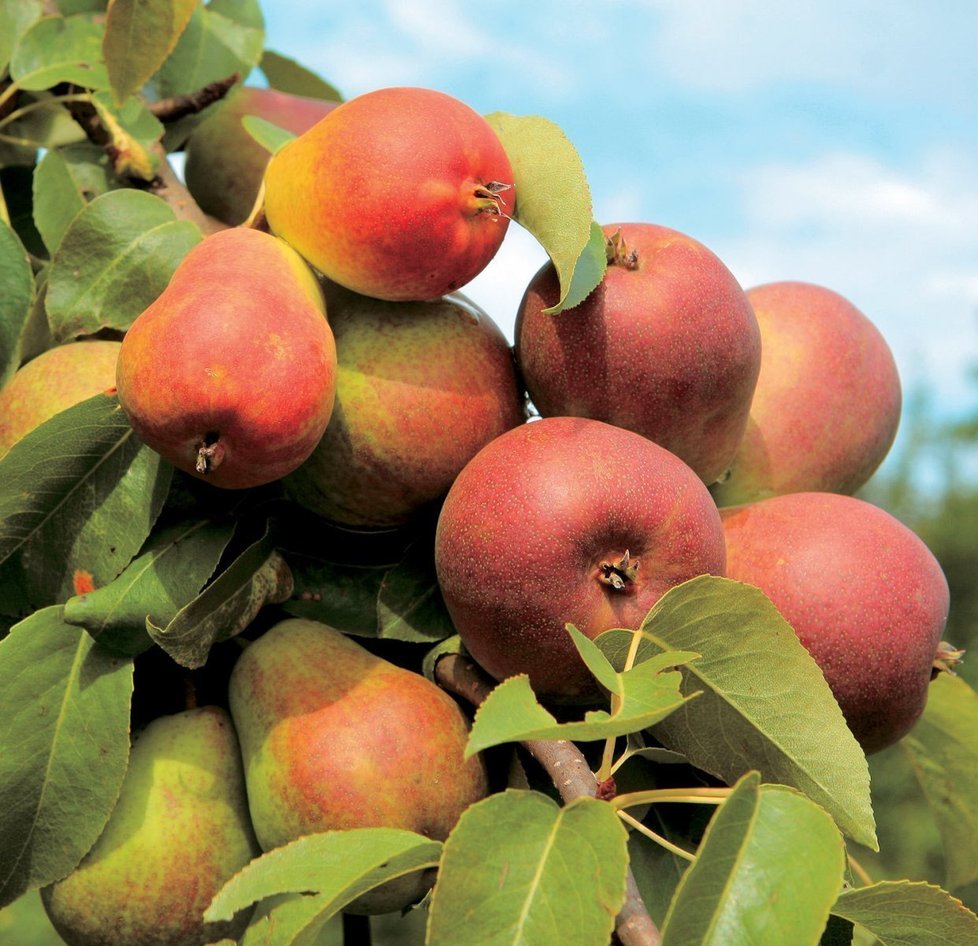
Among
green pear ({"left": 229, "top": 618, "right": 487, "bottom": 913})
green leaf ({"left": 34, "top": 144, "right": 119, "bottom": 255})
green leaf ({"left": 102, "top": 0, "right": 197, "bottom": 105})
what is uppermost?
green leaf ({"left": 102, "top": 0, "right": 197, "bottom": 105})

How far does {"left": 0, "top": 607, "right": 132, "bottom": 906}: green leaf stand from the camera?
30.7 inches

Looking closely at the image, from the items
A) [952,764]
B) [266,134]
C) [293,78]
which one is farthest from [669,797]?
[293,78]

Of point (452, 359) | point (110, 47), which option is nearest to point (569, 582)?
point (452, 359)

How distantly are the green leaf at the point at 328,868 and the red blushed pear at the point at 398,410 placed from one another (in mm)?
272

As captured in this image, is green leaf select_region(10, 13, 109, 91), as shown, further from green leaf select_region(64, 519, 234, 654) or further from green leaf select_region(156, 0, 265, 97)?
green leaf select_region(64, 519, 234, 654)

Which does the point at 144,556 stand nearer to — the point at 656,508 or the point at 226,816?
the point at 226,816

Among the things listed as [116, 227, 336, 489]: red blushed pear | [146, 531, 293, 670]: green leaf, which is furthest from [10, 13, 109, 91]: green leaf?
[146, 531, 293, 670]: green leaf

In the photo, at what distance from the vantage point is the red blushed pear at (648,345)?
32.1 inches

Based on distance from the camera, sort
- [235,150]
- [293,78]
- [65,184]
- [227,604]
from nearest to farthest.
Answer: [227,604]
[65,184]
[235,150]
[293,78]

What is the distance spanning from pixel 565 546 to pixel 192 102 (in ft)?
2.16

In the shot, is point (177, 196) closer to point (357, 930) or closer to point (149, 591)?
point (149, 591)

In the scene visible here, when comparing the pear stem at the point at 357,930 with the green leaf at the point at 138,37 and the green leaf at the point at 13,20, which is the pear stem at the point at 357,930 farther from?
the green leaf at the point at 13,20

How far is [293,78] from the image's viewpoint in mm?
1386

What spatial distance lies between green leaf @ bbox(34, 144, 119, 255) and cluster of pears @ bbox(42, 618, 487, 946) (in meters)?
0.45
